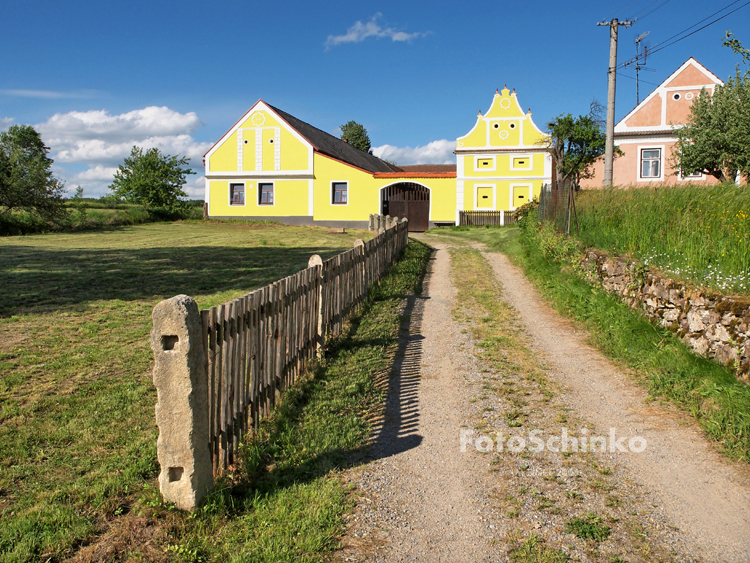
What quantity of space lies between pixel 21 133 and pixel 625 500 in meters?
82.0

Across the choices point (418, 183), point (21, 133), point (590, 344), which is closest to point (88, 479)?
point (590, 344)

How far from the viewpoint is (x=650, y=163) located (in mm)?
30234

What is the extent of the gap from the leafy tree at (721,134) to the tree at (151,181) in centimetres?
3042

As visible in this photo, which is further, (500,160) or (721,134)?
(500,160)

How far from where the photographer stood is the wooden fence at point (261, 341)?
13.5 feet

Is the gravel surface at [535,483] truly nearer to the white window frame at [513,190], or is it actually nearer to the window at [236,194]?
the white window frame at [513,190]

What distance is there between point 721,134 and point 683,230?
54.6ft

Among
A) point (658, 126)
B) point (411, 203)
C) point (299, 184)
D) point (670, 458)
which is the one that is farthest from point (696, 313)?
point (299, 184)

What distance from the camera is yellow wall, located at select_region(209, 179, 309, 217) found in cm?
3506

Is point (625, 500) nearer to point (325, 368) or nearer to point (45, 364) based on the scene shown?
point (325, 368)

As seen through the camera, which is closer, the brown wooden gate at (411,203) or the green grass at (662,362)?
the green grass at (662,362)

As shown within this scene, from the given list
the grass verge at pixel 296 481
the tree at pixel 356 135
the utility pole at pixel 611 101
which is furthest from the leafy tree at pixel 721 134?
the tree at pixel 356 135

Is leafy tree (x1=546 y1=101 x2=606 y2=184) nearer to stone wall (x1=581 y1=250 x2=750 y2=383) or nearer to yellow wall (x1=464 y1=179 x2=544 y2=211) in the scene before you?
yellow wall (x1=464 y1=179 x2=544 y2=211)

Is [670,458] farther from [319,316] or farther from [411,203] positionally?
[411,203]
